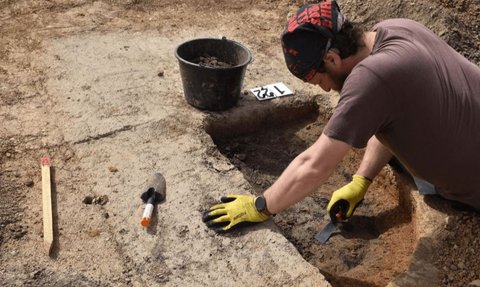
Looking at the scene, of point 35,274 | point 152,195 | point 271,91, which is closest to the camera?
point 35,274

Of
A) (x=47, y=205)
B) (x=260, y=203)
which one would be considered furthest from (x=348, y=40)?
(x=47, y=205)

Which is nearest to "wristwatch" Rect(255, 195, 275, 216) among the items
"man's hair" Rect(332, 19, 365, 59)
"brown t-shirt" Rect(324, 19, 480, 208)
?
"brown t-shirt" Rect(324, 19, 480, 208)

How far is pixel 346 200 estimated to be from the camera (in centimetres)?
344

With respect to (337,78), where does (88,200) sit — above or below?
below

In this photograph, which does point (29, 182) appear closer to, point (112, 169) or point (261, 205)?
point (112, 169)

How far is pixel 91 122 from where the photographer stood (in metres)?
3.80

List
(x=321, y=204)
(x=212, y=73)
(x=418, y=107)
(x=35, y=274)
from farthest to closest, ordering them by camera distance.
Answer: (x=212, y=73) → (x=321, y=204) → (x=35, y=274) → (x=418, y=107)

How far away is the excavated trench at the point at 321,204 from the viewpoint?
10.6 feet

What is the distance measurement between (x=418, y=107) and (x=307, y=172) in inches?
24.9

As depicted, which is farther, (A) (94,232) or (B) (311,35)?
(A) (94,232)

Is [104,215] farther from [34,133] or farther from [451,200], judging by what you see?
[451,200]

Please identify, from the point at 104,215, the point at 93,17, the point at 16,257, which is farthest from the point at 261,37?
the point at 16,257

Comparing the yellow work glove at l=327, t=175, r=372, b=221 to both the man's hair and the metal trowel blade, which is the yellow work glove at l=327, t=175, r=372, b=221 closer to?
the metal trowel blade

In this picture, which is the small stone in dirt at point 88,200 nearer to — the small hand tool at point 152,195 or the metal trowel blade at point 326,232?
the small hand tool at point 152,195
